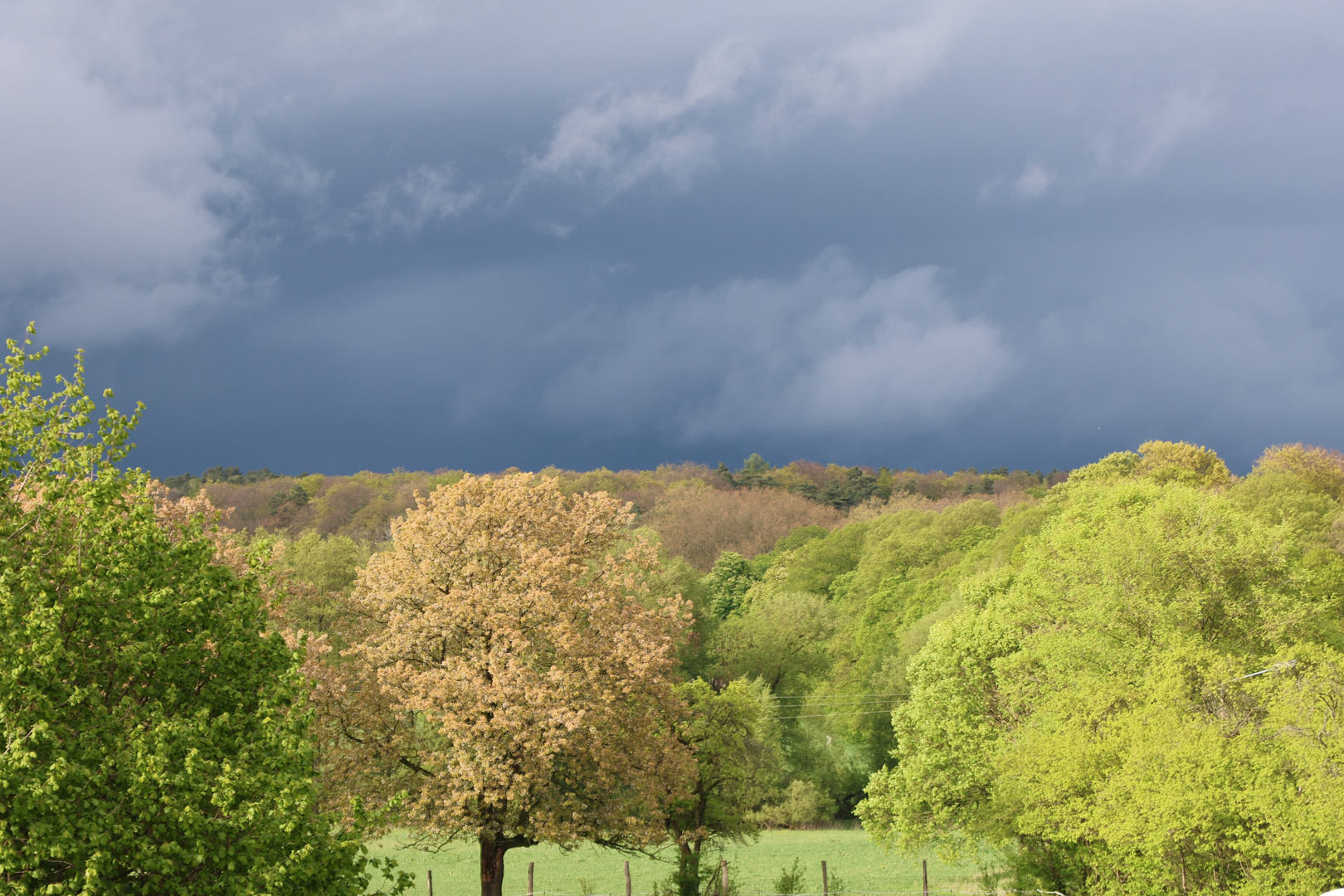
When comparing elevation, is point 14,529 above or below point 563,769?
above

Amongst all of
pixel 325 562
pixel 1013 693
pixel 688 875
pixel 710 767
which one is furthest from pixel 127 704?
pixel 325 562

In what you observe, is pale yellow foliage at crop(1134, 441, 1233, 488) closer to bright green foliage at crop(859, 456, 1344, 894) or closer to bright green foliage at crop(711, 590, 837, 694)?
bright green foliage at crop(859, 456, 1344, 894)

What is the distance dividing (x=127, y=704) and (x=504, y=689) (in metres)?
14.0

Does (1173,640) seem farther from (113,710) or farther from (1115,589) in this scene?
(113,710)

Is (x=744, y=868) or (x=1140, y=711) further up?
(x=1140, y=711)

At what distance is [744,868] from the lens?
51625mm

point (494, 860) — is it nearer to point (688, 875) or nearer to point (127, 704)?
point (688, 875)

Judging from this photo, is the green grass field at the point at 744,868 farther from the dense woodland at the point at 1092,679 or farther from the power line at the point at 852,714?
the power line at the point at 852,714

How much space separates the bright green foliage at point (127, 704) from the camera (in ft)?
39.7

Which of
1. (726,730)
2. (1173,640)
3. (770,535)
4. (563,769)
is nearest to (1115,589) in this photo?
(1173,640)

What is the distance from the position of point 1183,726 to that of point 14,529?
23285 mm

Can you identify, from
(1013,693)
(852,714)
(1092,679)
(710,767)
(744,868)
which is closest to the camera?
(1092,679)

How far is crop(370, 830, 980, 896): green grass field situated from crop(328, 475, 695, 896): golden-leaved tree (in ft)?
40.8

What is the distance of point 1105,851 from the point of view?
2858cm
